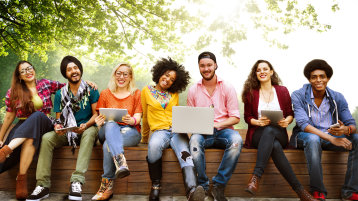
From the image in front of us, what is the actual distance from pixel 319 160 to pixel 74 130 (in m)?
2.37

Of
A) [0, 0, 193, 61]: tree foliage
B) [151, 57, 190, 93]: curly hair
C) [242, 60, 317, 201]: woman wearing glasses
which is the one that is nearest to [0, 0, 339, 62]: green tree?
[0, 0, 193, 61]: tree foliage

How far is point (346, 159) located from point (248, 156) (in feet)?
3.40

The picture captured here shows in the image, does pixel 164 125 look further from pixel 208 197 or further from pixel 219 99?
pixel 208 197

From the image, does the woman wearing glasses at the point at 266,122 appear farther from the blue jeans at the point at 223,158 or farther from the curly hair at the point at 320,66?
the curly hair at the point at 320,66

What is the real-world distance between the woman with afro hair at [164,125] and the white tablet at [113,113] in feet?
1.19

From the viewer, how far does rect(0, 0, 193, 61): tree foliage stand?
6.68 metres

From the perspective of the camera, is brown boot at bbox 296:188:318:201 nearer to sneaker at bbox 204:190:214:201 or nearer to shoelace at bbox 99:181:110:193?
sneaker at bbox 204:190:214:201

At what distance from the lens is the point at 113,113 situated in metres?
2.57

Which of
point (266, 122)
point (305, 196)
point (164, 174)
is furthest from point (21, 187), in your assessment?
point (305, 196)

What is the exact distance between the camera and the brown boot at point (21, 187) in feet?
8.06

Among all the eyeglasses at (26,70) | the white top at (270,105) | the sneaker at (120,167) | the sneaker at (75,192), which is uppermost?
the eyeglasses at (26,70)

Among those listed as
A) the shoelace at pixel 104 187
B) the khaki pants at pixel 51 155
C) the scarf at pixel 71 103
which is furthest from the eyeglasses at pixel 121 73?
the shoelace at pixel 104 187

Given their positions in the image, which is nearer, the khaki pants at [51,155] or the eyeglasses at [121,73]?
the khaki pants at [51,155]

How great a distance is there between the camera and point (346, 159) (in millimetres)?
2797
